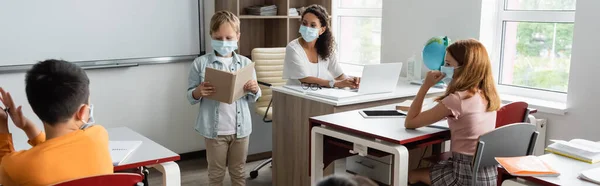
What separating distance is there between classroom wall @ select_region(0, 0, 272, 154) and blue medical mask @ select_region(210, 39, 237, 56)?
1366 millimetres

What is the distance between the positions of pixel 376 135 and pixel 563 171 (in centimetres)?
81

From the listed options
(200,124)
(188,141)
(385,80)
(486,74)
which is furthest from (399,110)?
(188,141)

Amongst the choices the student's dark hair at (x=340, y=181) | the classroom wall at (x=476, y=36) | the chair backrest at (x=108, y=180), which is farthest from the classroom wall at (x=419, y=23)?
the student's dark hair at (x=340, y=181)

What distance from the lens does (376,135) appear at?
8.50ft

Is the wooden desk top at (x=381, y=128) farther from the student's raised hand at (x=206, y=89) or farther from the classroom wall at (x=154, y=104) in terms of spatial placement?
the classroom wall at (x=154, y=104)

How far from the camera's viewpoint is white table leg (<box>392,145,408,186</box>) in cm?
246

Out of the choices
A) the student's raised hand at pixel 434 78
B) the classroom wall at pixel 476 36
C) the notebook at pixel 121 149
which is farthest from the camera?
the classroom wall at pixel 476 36

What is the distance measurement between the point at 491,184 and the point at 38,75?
75.3 inches

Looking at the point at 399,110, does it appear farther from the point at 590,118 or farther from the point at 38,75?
the point at 38,75

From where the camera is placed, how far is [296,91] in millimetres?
3510

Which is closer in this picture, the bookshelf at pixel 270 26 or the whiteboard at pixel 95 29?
the whiteboard at pixel 95 29

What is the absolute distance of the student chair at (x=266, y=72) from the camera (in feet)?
14.0

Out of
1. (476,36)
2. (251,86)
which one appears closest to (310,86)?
(251,86)

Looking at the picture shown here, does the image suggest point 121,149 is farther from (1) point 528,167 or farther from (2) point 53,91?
(1) point 528,167
